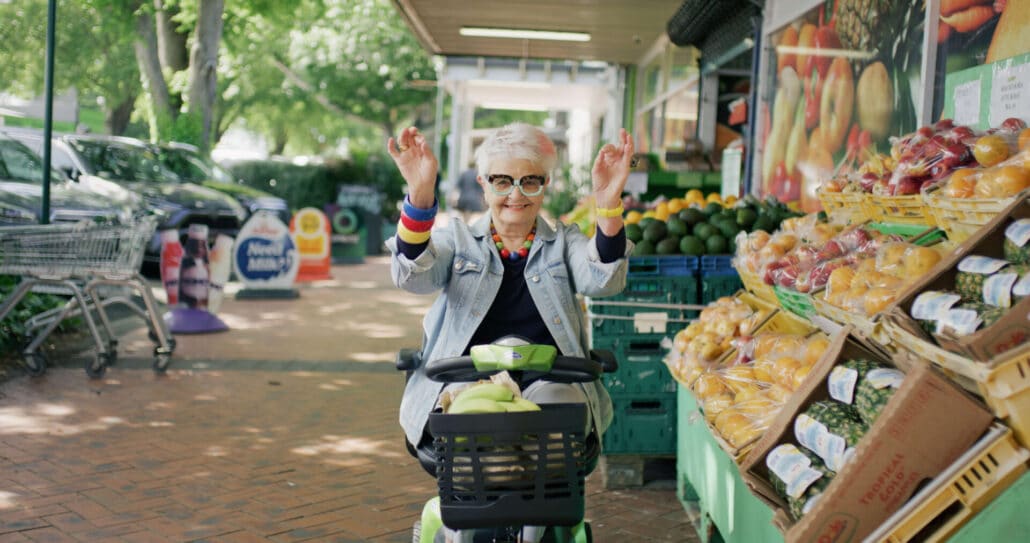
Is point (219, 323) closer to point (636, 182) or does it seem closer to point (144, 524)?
point (636, 182)

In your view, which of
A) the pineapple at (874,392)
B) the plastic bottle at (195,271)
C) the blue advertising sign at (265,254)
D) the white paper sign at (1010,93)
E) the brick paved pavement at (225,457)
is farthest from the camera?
the blue advertising sign at (265,254)

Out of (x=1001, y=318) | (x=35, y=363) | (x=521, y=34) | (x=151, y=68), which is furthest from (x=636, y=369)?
(x=151, y=68)

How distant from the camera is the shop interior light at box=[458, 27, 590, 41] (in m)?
12.6

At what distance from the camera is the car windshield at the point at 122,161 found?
1286 cm

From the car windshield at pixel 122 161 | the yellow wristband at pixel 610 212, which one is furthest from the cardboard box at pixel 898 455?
the car windshield at pixel 122 161

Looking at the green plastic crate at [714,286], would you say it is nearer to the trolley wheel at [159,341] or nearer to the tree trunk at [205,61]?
the trolley wheel at [159,341]

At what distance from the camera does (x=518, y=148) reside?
3387 mm

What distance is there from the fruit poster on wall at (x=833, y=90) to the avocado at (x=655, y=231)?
0.91 metres

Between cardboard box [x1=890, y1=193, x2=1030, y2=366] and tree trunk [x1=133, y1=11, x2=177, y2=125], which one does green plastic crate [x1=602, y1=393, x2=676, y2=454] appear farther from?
tree trunk [x1=133, y1=11, x2=177, y2=125]

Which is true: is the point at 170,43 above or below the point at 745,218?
above

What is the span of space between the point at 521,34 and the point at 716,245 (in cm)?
809

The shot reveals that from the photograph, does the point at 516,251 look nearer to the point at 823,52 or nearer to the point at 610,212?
the point at 610,212

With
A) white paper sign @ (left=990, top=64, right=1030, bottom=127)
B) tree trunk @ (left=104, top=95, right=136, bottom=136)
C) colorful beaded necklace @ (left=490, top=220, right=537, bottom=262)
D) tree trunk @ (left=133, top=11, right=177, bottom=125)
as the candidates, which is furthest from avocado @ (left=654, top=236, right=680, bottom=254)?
tree trunk @ (left=104, top=95, right=136, bottom=136)

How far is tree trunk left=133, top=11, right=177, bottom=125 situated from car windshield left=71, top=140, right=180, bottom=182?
7.59 ft
